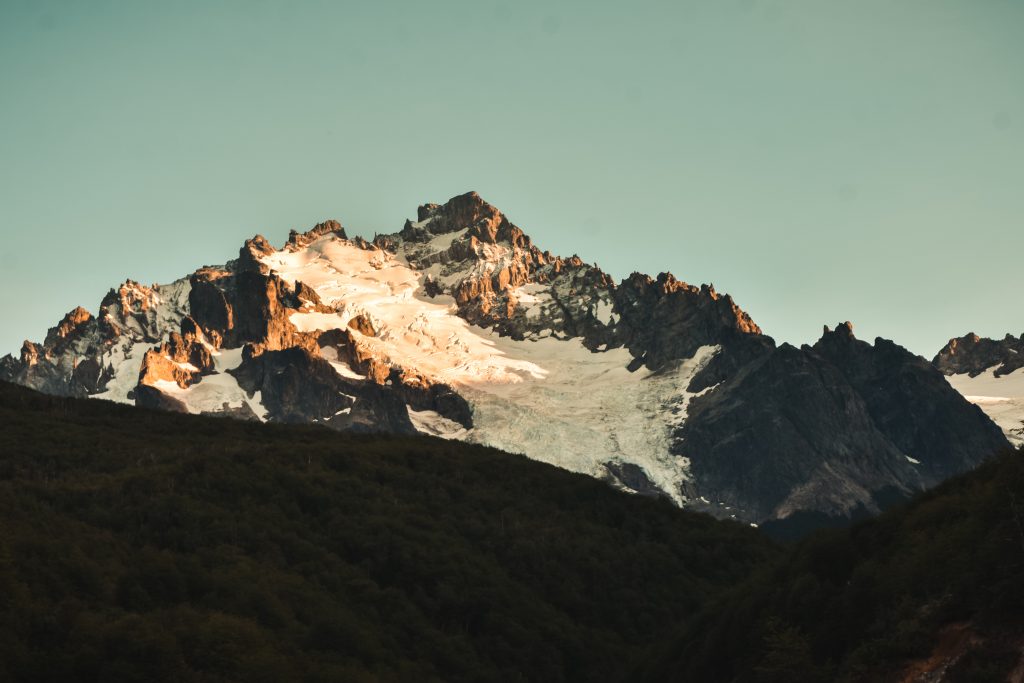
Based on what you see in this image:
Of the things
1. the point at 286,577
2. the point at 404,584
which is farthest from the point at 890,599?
the point at 404,584

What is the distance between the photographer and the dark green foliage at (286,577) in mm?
110000

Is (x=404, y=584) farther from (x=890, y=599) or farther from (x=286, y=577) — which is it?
(x=890, y=599)

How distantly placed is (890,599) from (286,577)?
77.6m

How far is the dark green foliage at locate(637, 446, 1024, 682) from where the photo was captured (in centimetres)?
6579

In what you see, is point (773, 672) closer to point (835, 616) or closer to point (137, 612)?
point (835, 616)

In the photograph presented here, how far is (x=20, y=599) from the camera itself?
108m

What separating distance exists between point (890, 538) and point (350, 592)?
71973 mm

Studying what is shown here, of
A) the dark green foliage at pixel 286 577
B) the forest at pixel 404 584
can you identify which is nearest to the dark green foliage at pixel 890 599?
the forest at pixel 404 584

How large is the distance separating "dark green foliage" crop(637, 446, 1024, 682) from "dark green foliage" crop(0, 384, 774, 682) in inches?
1316

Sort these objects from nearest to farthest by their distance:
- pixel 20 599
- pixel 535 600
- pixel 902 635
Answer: pixel 902 635
pixel 20 599
pixel 535 600

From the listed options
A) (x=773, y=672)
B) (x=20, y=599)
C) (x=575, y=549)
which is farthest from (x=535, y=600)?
(x=773, y=672)

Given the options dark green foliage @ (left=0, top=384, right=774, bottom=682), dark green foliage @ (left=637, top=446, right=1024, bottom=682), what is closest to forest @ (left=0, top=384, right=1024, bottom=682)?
dark green foliage @ (left=637, top=446, right=1024, bottom=682)

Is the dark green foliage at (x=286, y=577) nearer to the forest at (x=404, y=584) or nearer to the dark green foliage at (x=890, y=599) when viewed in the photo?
the forest at (x=404, y=584)

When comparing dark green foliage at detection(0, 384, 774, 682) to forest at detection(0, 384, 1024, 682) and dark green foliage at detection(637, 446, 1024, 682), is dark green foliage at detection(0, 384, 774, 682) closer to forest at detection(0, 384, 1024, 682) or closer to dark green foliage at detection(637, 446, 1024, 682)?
forest at detection(0, 384, 1024, 682)
